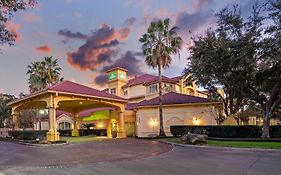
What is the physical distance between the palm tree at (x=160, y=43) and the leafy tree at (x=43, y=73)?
22191 mm

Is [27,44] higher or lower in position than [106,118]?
higher

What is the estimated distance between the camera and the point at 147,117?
40875mm

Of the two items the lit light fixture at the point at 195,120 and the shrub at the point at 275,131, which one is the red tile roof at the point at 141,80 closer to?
the lit light fixture at the point at 195,120

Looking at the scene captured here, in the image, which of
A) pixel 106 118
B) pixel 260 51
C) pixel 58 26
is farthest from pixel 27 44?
pixel 260 51

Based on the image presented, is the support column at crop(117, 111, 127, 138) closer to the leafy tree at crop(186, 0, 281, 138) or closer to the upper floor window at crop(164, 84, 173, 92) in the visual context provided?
the leafy tree at crop(186, 0, 281, 138)

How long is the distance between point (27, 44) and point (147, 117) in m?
18.9

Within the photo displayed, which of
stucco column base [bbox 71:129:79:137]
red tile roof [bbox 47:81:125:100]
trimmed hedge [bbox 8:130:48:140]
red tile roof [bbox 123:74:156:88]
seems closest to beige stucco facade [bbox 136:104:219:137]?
red tile roof [bbox 47:81:125:100]

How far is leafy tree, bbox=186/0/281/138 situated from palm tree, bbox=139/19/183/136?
5829mm

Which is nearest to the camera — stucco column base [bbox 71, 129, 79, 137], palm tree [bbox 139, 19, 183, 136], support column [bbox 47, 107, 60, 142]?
support column [bbox 47, 107, 60, 142]

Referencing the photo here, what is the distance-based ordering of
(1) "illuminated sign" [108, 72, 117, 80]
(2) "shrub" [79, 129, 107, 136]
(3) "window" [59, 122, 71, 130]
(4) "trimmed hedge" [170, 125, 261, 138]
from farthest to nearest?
(3) "window" [59, 122, 71, 130] < (1) "illuminated sign" [108, 72, 117, 80] < (2) "shrub" [79, 129, 107, 136] < (4) "trimmed hedge" [170, 125, 261, 138]

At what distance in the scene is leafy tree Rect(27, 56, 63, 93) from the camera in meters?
51.3

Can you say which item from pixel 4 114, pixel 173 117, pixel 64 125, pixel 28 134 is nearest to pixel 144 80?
pixel 173 117

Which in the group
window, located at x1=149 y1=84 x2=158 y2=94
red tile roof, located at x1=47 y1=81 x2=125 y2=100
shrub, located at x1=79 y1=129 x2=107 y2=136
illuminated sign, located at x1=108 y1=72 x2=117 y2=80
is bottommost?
shrub, located at x1=79 y1=129 x2=107 y2=136

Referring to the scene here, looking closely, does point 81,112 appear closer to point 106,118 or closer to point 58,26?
point 106,118
